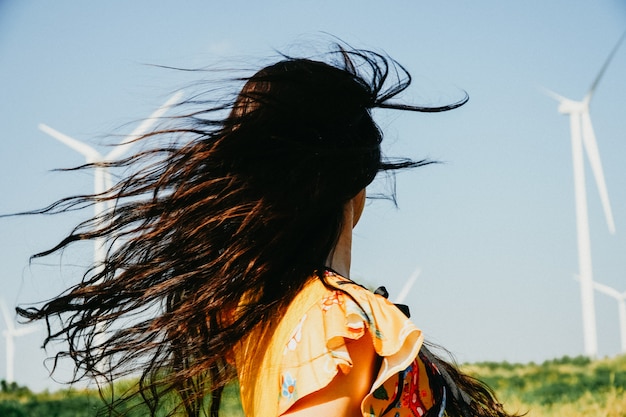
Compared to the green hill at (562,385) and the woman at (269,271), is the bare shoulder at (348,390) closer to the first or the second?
the woman at (269,271)

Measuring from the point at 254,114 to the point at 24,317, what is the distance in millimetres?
1256

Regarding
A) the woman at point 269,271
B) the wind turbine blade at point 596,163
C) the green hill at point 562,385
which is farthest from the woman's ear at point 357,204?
the wind turbine blade at point 596,163

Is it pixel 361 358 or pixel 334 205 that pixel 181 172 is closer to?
pixel 334 205

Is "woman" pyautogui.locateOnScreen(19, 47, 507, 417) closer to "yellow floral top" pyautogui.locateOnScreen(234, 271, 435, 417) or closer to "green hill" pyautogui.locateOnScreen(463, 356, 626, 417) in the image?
"yellow floral top" pyautogui.locateOnScreen(234, 271, 435, 417)

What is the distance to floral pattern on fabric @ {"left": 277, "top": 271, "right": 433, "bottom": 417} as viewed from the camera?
8.05 ft

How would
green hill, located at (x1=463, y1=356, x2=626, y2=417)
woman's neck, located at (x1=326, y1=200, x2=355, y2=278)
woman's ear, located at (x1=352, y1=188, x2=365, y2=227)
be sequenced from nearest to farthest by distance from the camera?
woman's neck, located at (x1=326, y1=200, x2=355, y2=278), woman's ear, located at (x1=352, y1=188, x2=365, y2=227), green hill, located at (x1=463, y1=356, x2=626, y2=417)

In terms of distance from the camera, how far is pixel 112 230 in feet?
11.2

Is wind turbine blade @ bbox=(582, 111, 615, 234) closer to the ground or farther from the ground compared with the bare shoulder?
closer to the ground

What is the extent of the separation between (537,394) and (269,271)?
6332 mm

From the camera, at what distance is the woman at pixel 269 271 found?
2529 mm

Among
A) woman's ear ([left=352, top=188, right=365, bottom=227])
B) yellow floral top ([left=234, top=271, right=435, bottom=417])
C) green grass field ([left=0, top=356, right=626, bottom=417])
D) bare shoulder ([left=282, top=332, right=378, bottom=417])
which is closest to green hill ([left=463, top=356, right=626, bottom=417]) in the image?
green grass field ([left=0, top=356, right=626, bottom=417])

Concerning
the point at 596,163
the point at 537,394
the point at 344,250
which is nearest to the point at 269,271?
the point at 344,250

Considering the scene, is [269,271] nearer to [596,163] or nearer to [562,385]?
[562,385]

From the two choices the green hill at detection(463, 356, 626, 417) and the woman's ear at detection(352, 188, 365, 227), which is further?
the green hill at detection(463, 356, 626, 417)
